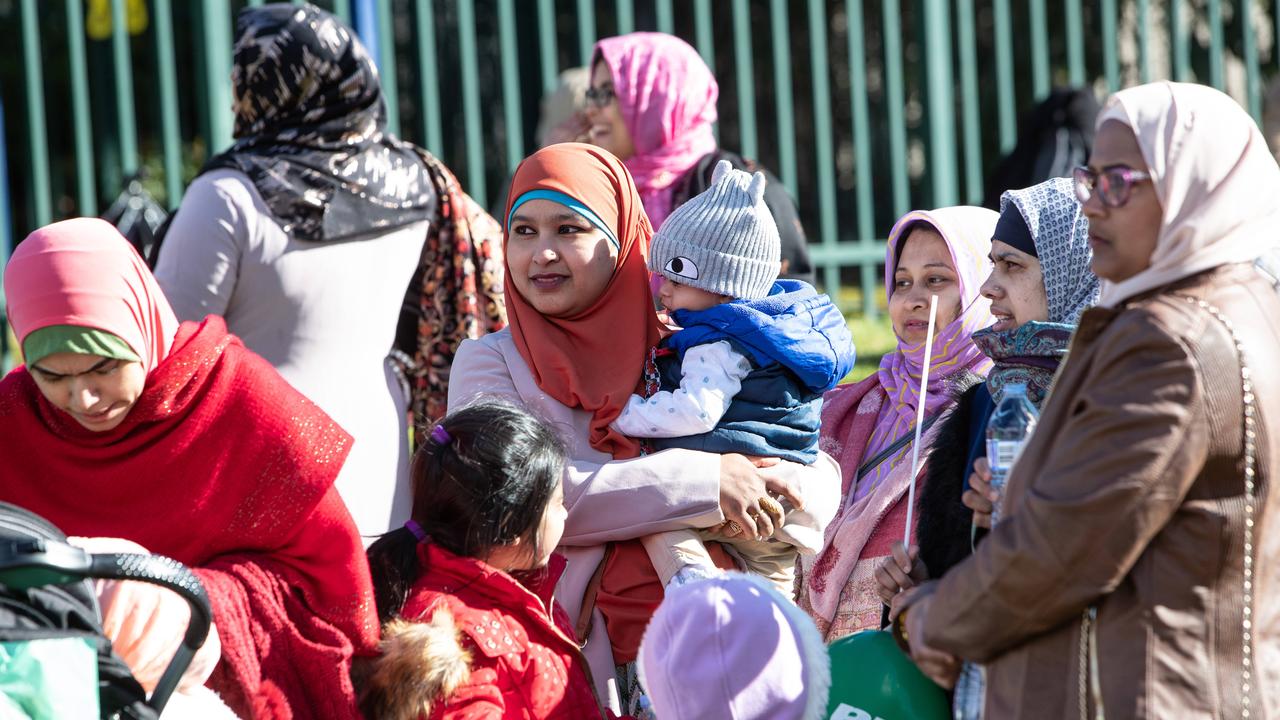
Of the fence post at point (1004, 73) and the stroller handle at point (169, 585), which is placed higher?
the fence post at point (1004, 73)

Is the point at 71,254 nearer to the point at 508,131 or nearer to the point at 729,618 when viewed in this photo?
the point at 729,618

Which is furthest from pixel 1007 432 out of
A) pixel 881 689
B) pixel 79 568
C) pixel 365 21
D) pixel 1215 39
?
pixel 1215 39

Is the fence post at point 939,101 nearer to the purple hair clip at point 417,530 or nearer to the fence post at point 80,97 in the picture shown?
the fence post at point 80,97

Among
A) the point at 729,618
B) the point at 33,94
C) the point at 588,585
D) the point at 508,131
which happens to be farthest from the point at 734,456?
the point at 33,94

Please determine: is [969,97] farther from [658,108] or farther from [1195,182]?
[1195,182]

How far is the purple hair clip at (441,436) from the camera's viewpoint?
9.98 feet

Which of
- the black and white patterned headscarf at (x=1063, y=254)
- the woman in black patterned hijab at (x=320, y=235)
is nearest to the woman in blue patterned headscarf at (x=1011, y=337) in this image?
the black and white patterned headscarf at (x=1063, y=254)

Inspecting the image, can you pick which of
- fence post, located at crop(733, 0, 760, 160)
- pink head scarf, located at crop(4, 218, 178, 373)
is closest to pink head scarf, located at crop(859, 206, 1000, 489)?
pink head scarf, located at crop(4, 218, 178, 373)

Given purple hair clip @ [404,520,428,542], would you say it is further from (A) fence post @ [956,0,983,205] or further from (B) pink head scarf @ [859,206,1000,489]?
(A) fence post @ [956,0,983,205]

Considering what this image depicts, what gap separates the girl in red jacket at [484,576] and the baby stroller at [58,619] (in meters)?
0.56

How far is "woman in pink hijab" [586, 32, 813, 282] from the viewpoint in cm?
504

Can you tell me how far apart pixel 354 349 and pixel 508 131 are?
373cm

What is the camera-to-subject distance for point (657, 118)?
5164 mm

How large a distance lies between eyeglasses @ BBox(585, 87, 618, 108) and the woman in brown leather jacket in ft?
10.1
